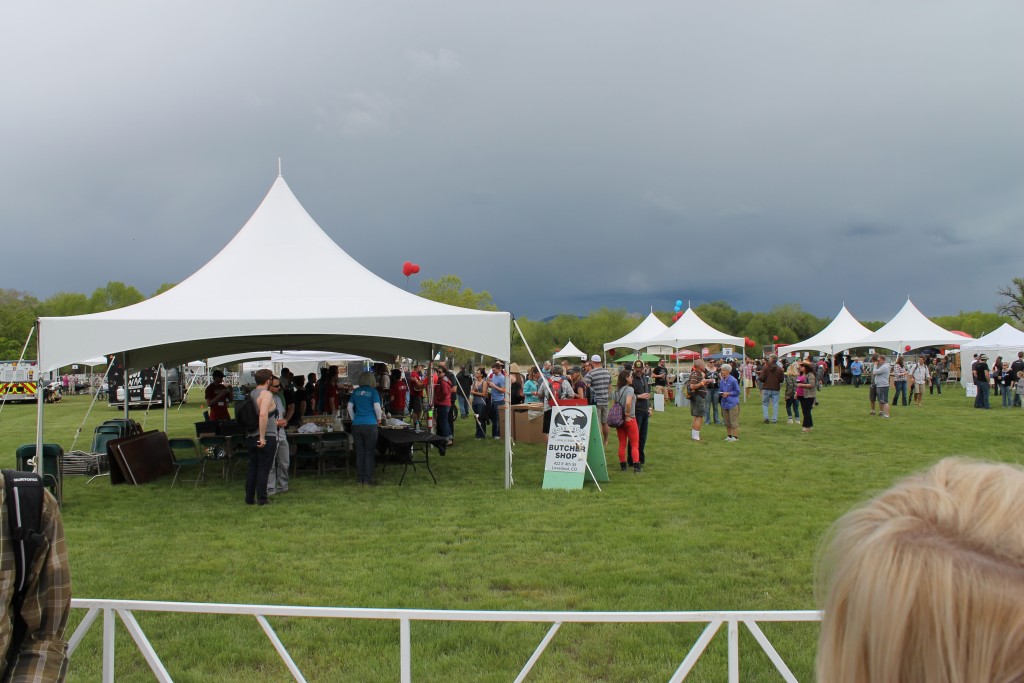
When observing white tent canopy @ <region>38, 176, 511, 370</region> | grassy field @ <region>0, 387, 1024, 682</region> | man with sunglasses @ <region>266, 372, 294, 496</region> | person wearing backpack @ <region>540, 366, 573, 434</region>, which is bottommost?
grassy field @ <region>0, 387, 1024, 682</region>

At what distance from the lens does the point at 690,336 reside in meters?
27.7

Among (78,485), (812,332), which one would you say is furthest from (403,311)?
(812,332)

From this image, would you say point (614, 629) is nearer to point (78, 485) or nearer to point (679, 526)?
point (679, 526)

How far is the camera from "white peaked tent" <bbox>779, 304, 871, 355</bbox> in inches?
1315

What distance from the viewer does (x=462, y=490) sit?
9875 mm

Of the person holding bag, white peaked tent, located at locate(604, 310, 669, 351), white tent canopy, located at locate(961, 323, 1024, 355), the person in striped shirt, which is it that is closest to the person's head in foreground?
the person in striped shirt

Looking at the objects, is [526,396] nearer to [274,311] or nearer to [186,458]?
[186,458]

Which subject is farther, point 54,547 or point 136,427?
point 136,427

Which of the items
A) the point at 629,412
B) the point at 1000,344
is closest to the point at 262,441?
the point at 629,412

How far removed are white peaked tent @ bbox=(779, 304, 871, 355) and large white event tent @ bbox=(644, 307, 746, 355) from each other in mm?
7570

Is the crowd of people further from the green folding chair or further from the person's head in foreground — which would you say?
the person's head in foreground

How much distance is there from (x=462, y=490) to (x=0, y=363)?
36482 mm

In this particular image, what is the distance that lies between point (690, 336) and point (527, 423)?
13963 millimetres

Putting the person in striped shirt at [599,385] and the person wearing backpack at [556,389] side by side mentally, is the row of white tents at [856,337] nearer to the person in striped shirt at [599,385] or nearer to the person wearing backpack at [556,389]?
the person wearing backpack at [556,389]
